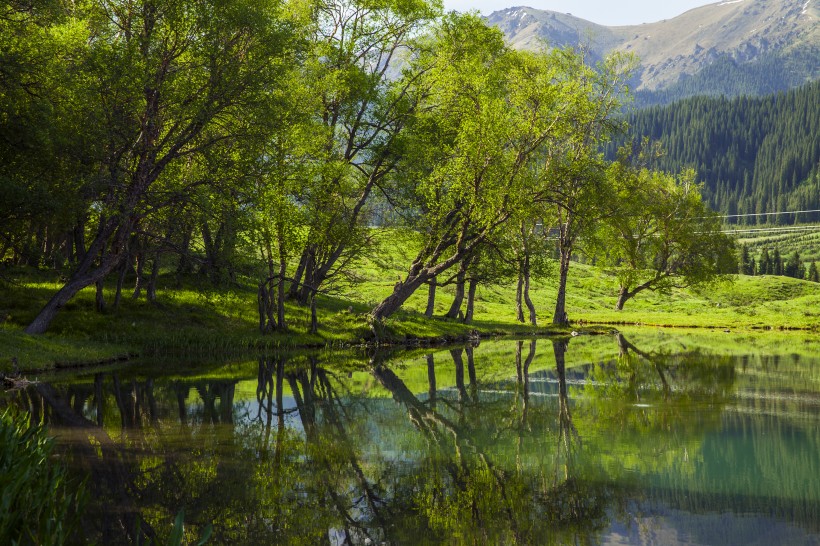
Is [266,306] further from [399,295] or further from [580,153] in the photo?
[580,153]

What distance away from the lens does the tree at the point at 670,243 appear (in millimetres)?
80312

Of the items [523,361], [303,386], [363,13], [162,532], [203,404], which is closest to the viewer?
[162,532]

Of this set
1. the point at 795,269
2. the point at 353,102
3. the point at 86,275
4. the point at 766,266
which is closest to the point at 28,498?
the point at 86,275

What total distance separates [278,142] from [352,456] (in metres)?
25.3

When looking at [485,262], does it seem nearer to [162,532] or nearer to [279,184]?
[279,184]

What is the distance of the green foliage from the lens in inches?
249

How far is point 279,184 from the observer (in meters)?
36.1

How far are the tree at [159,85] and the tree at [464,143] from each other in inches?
494

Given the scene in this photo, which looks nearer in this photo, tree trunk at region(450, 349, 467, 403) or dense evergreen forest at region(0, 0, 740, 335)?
tree trunk at region(450, 349, 467, 403)

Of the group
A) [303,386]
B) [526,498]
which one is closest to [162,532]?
[526,498]

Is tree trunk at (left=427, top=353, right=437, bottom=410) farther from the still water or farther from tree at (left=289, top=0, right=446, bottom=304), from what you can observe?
tree at (left=289, top=0, right=446, bottom=304)

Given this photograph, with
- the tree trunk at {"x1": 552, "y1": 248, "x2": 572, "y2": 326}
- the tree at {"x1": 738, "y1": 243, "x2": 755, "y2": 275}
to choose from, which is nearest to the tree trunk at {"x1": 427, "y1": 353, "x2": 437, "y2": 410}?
the tree trunk at {"x1": 552, "y1": 248, "x2": 572, "y2": 326}

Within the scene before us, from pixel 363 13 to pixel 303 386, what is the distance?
26478mm

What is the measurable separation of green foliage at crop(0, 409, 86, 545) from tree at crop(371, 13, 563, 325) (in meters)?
32.6
